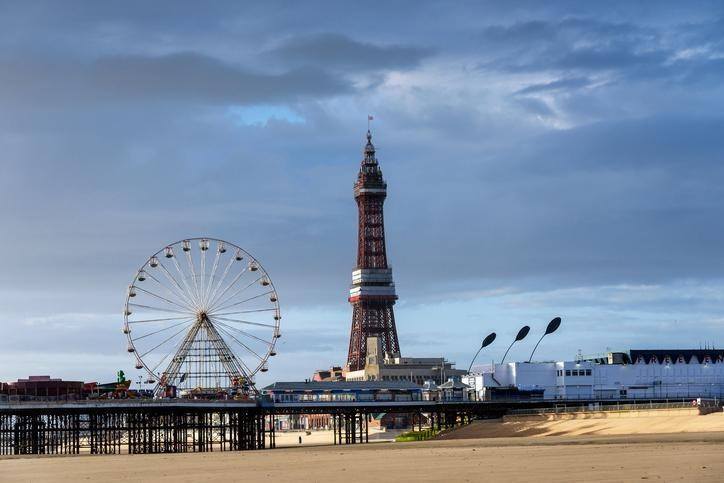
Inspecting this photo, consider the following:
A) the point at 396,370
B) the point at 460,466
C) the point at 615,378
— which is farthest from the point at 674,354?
the point at 460,466

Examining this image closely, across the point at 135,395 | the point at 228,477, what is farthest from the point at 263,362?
the point at 228,477

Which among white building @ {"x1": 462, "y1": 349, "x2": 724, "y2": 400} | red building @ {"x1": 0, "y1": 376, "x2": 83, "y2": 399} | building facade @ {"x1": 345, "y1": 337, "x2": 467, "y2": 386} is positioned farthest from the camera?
building facade @ {"x1": 345, "y1": 337, "x2": 467, "y2": 386}

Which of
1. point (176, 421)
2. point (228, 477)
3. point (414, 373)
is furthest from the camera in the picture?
point (414, 373)

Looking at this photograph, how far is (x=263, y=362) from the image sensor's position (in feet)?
358

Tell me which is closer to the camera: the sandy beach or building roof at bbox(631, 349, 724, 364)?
the sandy beach

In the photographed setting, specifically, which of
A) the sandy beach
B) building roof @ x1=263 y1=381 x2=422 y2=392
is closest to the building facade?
building roof @ x1=263 y1=381 x2=422 y2=392

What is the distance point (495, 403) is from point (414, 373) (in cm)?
7441

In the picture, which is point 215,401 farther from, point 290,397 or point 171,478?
point 171,478

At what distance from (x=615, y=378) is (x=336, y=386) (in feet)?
118

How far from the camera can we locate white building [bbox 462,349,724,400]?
137125 mm

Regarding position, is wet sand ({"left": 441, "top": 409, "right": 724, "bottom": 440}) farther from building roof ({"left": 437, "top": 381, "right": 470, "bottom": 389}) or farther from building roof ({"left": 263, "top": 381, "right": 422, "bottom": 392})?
building roof ({"left": 263, "top": 381, "right": 422, "bottom": 392})

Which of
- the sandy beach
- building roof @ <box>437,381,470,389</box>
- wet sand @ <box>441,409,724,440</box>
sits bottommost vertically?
the sandy beach

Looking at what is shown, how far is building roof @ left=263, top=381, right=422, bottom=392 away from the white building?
17532 millimetres

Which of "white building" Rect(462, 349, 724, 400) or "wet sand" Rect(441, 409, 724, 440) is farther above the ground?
"white building" Rect(462, 349, 724, 400)
